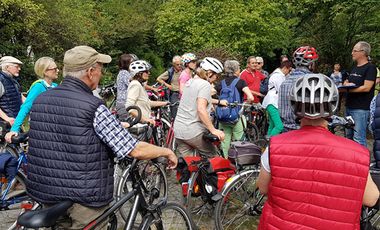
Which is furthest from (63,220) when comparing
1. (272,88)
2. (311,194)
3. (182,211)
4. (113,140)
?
(272,88)

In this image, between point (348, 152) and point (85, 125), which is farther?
point (85, 125)

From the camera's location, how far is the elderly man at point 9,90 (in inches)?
200

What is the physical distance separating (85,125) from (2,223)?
2.97m

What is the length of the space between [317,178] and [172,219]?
6.15ft

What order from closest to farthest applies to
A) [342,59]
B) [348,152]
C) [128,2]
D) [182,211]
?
1. [348,152]
2. [182,211]
3. [342,59]
4. [128,2]

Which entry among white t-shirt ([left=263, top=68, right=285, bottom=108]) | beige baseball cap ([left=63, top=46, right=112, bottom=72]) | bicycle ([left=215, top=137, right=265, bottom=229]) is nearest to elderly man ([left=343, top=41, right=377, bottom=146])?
white t-shirt ([left=263, top=68, right=285, bottom=108])

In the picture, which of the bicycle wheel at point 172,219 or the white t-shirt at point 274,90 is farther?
the white t-shirt at point 274,90

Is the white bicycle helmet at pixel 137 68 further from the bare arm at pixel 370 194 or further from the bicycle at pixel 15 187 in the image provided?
the bare arm at pixel 370 194

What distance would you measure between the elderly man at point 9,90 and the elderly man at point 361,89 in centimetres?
491

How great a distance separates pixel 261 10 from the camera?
17.0 meters

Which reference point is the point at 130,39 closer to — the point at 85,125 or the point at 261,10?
the point at 261,10

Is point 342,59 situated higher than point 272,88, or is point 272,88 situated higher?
point 272,88

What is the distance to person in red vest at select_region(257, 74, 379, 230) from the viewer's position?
1862 mm

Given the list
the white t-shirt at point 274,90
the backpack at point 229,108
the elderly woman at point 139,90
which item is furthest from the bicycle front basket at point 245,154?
the white t-shirt at point 274,90
